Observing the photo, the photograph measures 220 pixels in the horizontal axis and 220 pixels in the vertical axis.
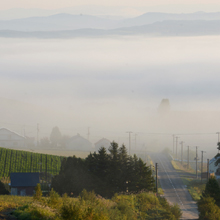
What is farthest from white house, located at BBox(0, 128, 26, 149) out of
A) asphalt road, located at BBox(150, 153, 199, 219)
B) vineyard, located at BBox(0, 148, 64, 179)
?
vineyard, located at BBox(0, 148, 64, 179)

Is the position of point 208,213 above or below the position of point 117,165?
below

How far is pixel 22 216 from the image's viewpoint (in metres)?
18.1

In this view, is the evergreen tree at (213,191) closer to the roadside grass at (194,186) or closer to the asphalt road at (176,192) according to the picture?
the asphalt road at (176,192)

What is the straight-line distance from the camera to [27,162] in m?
71.8

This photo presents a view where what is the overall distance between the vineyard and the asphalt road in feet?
74.8

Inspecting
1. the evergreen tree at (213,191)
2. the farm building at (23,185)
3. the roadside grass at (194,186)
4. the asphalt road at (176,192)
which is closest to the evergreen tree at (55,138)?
the asphalt road at (176,192)

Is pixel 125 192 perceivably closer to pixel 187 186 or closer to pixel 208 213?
pixel 208 213

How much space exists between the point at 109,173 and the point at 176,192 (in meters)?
24.7

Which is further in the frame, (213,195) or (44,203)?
(213,195)

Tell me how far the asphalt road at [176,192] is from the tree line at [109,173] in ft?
22.0

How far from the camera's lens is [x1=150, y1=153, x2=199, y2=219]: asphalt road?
162 ft

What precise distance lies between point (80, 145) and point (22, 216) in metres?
140

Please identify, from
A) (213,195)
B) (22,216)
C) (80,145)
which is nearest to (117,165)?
(213,195)

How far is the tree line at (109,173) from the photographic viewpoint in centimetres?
4584
